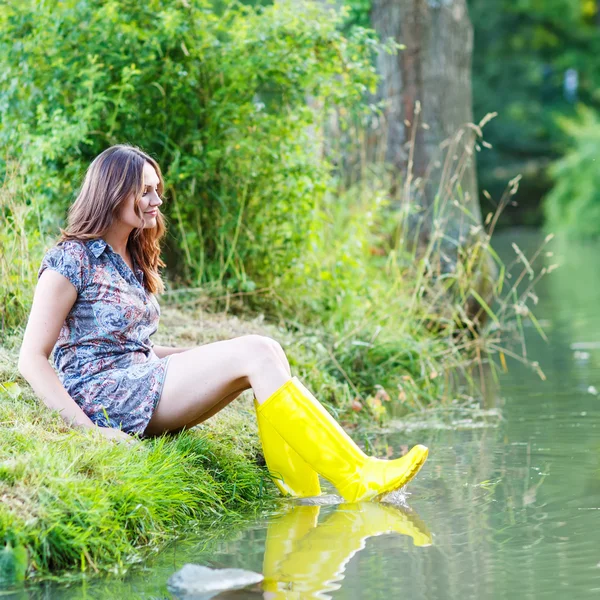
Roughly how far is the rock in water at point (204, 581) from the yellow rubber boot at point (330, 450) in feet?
2.62

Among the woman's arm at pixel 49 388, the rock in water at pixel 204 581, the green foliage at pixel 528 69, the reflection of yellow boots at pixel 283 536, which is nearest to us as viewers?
the rock in water at pixel 204 581

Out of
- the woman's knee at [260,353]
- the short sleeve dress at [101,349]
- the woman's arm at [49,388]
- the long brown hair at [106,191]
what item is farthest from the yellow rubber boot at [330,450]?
the long brown hair at [106,191]

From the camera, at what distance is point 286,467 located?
4.05 metres

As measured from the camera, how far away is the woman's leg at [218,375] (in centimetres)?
387

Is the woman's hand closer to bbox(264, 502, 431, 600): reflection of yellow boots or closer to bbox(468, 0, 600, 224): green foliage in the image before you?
bbox(264, 502, 431, 600): reflection of yellow boots

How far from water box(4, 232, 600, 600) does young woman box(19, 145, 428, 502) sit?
209 mm

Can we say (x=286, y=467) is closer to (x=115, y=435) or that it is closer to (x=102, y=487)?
(x=115, y=435)

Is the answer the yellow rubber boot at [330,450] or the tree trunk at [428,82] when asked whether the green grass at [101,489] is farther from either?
the tree trunk at [428,82]

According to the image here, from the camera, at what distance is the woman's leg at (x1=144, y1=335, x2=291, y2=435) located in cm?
387

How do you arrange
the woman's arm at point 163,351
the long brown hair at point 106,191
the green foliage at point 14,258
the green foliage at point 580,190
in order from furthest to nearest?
the green foliage at point 580,190 < the green foliage at point 14,258 < the woman's arm at point 163,351 < the long brown hair at point 106,191

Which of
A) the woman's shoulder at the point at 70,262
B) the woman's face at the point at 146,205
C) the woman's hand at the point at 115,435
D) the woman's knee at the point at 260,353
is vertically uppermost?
the woman's face at the point at 146,205

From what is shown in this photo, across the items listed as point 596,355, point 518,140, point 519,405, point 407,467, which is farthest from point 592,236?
point 407,467

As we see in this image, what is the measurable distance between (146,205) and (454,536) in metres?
1.70

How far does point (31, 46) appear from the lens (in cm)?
604
